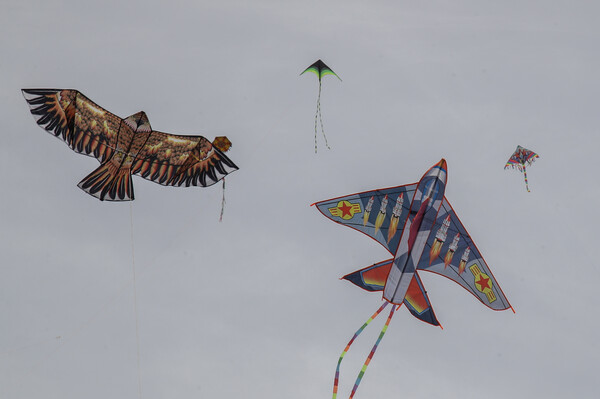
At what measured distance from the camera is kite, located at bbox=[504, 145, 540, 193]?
5222 cm

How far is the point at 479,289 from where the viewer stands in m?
47.8

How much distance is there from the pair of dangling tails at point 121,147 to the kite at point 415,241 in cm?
626

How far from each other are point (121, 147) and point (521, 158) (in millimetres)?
21695

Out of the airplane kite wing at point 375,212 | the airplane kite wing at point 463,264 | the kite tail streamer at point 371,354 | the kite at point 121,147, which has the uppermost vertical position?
the kite at point 121,147

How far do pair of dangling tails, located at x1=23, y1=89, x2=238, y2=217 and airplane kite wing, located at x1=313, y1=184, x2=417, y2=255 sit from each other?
5.54 m

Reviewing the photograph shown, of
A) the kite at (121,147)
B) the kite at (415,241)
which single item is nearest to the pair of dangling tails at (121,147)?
the kite at (121,147)

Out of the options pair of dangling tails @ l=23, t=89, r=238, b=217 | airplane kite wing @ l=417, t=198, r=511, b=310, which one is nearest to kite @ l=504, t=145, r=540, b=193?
airplane kite wing @ l=417, t=198, r=511, b=310

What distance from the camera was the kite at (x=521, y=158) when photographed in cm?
5222

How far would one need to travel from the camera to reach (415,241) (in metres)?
46.5

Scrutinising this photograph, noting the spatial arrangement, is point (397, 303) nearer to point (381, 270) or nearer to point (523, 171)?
point (381, 270)

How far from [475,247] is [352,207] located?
21.2 feet

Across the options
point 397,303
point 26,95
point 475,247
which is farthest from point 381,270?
point 26,95

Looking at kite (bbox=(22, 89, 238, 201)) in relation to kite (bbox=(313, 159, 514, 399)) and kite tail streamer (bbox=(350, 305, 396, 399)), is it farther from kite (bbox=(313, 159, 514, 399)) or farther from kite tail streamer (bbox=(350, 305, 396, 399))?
kite tail streamer (bbox=(350, 305, 396, 399))

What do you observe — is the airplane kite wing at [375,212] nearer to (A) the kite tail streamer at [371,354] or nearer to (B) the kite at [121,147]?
(A) the kite tail streamer at [371,354]
